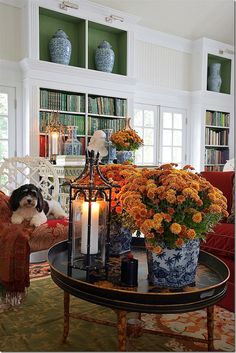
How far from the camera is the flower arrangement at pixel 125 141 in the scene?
Result: 3.87 meters

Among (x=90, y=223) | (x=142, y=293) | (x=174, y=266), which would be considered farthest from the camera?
(x=90, y=223)

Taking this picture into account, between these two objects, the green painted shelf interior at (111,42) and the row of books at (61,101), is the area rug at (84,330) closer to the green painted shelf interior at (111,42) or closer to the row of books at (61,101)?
the row of books at (61,101)

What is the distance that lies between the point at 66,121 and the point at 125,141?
998mm

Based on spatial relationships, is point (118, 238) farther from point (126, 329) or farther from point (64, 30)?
point (64, 30)

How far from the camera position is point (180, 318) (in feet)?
6.70

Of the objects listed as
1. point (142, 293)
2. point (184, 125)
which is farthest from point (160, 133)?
point (142, 293)

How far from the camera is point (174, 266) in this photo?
1.33m

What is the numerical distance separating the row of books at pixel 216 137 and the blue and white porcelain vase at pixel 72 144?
2622 millimetres

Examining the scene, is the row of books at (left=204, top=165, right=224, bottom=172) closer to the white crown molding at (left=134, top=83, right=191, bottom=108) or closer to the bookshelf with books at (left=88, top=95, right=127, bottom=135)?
the white crown molding at (left=134, top=83, right=191, bottom=108)

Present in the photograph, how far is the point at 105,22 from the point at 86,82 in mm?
877

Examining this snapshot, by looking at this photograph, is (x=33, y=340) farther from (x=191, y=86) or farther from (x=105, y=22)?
(x=191, y=86)

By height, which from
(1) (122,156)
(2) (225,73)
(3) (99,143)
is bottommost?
(1) (122,156)

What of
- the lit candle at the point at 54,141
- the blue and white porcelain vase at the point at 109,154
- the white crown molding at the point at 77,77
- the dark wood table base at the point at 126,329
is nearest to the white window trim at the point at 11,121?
the white crown molding at the point at 77,77

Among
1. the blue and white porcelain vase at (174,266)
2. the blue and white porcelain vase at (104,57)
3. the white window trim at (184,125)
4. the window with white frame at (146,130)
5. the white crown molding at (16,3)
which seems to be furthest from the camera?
the white window trim at (184,125)
